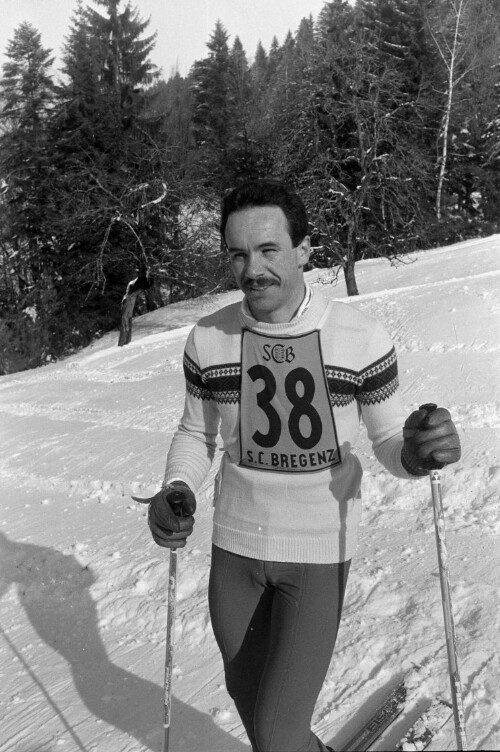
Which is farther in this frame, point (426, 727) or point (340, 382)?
point (426, 727)

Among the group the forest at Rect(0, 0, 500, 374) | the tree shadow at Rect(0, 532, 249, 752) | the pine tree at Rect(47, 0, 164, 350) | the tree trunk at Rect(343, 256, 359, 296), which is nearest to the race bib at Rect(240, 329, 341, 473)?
the tree shadow at Rect(0, 532, 249, 752)

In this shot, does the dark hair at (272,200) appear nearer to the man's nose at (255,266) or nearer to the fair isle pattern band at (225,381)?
the man's nose at (255,266)

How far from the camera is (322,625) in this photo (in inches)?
72.2

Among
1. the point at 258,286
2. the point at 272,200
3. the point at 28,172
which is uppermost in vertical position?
the point at 28,172

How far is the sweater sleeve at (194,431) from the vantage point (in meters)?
2.13

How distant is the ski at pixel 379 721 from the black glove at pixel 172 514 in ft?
4.19

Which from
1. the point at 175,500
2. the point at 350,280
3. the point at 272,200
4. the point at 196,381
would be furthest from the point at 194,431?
the point at 350,280

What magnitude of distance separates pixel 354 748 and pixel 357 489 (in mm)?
1261

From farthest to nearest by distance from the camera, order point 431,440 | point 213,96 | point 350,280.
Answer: point 213,96
point 350,280
point 431,440

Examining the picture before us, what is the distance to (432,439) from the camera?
1.70 metres

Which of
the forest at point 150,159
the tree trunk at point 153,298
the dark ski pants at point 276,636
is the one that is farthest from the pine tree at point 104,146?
the dark ski pants at point 276,636

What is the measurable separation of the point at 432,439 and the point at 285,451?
17.3 inches

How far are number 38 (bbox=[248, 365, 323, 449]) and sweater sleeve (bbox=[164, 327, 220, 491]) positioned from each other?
245mm

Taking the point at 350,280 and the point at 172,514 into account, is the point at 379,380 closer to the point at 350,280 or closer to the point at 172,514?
the point at 172,514
